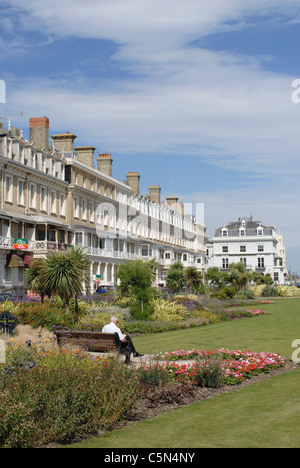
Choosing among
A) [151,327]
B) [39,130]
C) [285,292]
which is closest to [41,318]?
[151,327]

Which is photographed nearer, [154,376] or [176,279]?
[154,376]

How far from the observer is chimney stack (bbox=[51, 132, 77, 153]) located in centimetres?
5275

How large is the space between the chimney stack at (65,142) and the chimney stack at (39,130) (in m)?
4.82

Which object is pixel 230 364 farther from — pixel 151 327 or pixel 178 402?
pixel 151 327

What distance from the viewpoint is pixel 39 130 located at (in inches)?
1880

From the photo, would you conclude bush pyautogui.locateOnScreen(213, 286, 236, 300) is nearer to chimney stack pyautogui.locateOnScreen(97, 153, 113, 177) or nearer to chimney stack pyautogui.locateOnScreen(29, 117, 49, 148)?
chimney stack pyautogui.locateOnScreen(97, 153, 113, 177)

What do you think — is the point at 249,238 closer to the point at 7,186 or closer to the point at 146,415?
the point at 7,186

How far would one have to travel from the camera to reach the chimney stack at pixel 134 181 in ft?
245

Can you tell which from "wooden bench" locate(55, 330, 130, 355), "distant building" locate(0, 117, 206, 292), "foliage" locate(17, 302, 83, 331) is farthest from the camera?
"distant building" locate(0, 117, 206, 292)

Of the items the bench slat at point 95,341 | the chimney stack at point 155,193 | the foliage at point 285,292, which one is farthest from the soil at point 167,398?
the chimney stack at point 155,193

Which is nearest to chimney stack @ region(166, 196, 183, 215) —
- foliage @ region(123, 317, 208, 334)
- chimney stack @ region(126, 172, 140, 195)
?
chimney stack @ region(126, 172, 140, 195)

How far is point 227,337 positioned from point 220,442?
14101mm

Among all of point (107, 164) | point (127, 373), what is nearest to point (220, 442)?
point (127, 373)

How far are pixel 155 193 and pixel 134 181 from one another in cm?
1027
